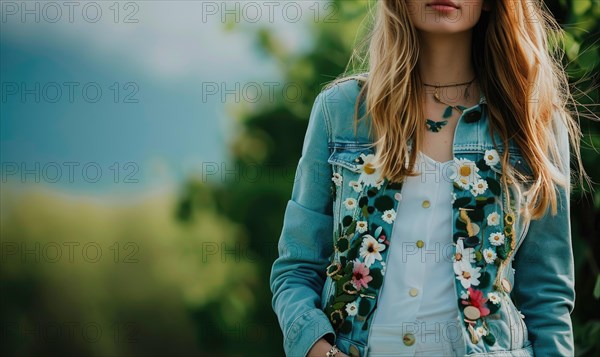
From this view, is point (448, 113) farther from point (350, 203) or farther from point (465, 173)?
point (350, 203)

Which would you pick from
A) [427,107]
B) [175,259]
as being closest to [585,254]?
[427,107]

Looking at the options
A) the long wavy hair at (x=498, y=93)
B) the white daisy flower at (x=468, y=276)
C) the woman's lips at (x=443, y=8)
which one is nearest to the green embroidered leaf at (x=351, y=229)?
the long wavy hair at (x=498, y=93)

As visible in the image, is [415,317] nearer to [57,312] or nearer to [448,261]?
[448,261]

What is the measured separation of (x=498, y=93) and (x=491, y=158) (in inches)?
6.0

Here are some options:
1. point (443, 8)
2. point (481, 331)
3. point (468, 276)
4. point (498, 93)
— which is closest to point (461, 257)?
point (468, 276)

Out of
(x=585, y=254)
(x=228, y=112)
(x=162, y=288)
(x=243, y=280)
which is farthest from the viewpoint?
(x=162, y=288)

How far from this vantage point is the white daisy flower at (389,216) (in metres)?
1.83

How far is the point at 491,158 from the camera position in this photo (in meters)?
1.89

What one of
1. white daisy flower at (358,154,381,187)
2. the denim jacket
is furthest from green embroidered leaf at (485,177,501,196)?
white daisy flower at (358,154,381,187)

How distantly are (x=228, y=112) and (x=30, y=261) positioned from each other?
153 cm

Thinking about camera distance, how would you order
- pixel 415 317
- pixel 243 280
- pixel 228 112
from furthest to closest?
pixel 243 280, pixel 228 112, pixel 415 317

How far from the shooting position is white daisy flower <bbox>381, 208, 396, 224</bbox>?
183 centimetres

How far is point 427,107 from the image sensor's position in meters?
1.95

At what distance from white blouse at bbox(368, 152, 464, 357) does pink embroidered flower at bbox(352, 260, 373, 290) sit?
3 cm
